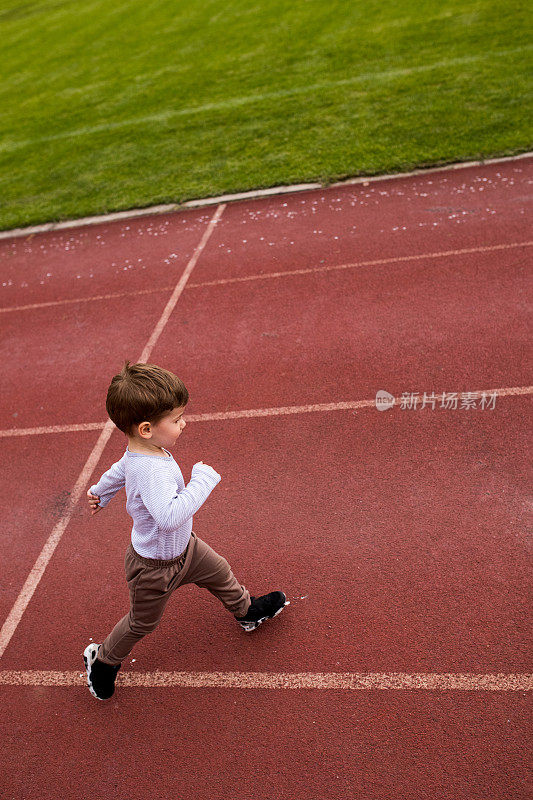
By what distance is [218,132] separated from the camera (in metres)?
12.6

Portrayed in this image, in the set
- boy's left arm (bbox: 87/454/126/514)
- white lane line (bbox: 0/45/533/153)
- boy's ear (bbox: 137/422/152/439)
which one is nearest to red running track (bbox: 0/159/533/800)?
boy's left arm (bbox: 87/454/126/514)

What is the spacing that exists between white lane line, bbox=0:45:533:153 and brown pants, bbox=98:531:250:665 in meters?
12.3

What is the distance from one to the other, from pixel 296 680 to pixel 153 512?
55.7 inches

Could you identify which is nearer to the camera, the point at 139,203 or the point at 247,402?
the point at 247,402

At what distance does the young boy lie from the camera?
118 inches

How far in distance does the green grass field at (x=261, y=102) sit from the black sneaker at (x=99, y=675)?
802 cm

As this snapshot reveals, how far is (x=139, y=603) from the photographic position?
339 centimetres

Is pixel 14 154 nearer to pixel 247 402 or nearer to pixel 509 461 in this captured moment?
pixel 247 402

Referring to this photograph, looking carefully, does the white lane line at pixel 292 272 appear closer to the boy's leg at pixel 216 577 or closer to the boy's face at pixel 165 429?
the boy's leg at pixel 216 577

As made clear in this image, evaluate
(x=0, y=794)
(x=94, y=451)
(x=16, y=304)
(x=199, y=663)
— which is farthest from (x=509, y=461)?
Result: (x=16, y=304)

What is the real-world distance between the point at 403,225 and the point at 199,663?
6.16m

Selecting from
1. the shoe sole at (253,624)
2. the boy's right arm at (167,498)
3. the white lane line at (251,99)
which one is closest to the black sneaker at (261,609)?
the shoe sole at (253,624)

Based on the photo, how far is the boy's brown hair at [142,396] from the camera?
296 cm

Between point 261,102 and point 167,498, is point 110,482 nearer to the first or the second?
point 167,498
